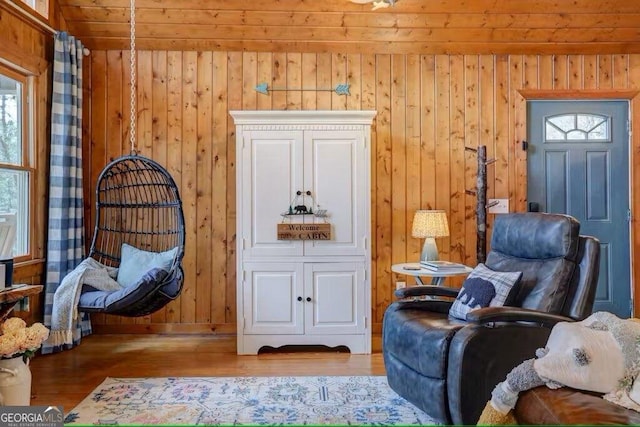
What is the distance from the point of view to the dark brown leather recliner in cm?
203

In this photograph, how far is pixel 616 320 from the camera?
1.61 metres

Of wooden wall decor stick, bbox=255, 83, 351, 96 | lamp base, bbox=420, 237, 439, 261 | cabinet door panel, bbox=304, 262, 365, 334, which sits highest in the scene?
wooden wall decor stick, bbox=255, 83, 351, 96

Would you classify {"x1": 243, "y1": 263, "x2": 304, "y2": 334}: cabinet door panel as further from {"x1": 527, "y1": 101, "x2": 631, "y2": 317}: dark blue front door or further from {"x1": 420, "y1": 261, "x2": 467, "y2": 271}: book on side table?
{"x1": 527, "y1": 101, "x2": 631, "y2": 317}: dark blue front door

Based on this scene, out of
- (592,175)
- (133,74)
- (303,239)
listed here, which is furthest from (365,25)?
(592,175)

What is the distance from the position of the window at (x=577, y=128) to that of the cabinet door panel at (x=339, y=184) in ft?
6.22

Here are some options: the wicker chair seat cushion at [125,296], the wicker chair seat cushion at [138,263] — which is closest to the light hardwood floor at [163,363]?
the wicker chair seat cushion at [125,296]

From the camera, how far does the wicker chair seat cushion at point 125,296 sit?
2.83 m

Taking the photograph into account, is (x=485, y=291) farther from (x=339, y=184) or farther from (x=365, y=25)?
(x=365, y=25)

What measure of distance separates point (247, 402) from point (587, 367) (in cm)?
176

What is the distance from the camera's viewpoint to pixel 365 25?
12.2 ft

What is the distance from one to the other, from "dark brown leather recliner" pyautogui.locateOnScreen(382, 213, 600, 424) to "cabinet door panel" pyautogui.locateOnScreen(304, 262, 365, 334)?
0.77m

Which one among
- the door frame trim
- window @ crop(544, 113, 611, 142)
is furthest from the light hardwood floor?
window @ crop(544, 113, 611, 142)

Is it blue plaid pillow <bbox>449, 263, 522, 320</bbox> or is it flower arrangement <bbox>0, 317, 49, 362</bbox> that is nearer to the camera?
flower arrangement <bbox>0, 317, 49, 362</bbox>

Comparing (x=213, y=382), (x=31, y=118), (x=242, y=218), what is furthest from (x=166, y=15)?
(x=213, y=382)
